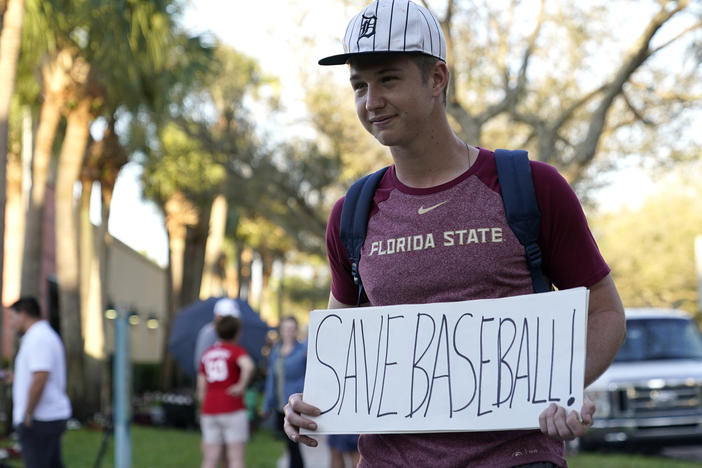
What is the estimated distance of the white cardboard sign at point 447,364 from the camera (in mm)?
2361

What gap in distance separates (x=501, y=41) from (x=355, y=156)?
5.56 metres

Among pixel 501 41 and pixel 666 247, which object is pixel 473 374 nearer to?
pixel 501 41

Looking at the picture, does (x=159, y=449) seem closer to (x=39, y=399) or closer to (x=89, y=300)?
(x=89, y=300)

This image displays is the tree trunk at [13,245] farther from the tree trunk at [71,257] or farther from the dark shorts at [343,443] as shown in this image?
the dark shorts at [343,443]

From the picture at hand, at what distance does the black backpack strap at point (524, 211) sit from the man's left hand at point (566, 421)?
1.25ft

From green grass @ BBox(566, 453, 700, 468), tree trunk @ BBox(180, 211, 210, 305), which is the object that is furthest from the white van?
tree trunk @ BBox(180, 211, 210, 305)

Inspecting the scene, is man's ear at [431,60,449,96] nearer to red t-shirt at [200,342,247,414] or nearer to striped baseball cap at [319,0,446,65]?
striped baseball cap at [319,0,446,65]

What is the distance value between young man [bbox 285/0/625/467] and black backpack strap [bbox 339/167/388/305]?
1.4 inches

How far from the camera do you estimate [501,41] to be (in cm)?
1727

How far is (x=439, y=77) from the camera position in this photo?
2.68m

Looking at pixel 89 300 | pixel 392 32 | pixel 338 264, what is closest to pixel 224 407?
pixel 338 264

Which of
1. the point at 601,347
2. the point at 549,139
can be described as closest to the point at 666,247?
the point at 549,139

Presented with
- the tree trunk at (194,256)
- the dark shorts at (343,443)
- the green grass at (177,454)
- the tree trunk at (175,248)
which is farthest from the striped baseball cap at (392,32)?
the tree trunk at (194,256)

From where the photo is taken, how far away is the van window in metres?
14.8
